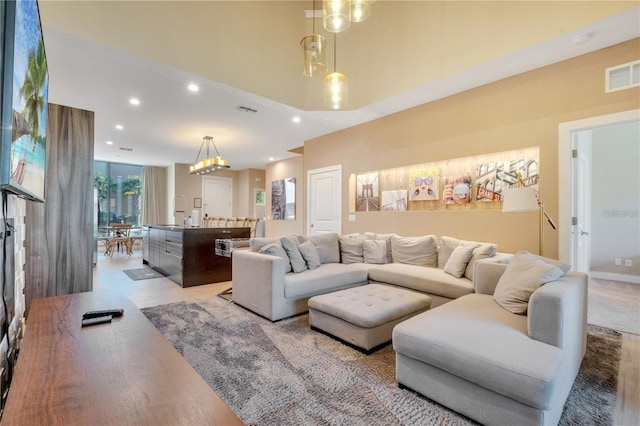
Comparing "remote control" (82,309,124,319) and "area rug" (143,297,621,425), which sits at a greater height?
"remote control" (82,309,124,319)

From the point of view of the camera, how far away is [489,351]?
1568 mm

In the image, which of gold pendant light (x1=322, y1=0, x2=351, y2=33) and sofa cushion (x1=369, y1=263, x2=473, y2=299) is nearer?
gold pendant light (x1=322, y1=0, x2=351, y2=33)

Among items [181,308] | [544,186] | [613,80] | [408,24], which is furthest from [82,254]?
[613,80]

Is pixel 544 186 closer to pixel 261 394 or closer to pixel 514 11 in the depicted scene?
pixel 514 11

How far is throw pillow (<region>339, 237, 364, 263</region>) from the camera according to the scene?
14.0ft

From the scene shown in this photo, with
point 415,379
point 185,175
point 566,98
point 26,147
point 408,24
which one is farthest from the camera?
point 185,175

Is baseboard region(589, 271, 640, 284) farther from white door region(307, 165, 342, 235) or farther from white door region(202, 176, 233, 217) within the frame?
white door region(202, 176, 233, 217)

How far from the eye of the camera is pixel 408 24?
4082mm

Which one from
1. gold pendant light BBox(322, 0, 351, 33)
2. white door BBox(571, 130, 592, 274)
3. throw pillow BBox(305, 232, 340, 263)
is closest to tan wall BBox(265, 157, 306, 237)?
throw pillow BBox(305, 232, 340, 263)

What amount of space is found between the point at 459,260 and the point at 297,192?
5306mm

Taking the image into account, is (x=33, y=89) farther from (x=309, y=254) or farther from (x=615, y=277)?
(x=615, y=277)

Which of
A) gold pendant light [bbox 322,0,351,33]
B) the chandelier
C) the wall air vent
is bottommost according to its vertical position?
the chandelier

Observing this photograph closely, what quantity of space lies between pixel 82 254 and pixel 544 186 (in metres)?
5.29

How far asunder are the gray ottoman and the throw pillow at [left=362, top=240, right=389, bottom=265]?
3.90 ft
